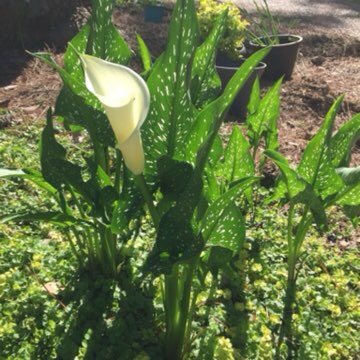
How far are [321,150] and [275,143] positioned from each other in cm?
41

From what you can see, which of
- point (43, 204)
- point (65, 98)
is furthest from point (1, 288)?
point (65, 98)

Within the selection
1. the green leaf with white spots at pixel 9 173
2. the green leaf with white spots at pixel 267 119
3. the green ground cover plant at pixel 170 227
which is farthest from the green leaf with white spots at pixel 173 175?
the green leaf with white spots at pixel 267 119

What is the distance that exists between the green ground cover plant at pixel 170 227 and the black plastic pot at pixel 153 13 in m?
2.59

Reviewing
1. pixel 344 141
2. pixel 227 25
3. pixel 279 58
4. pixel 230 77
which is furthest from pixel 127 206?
pixel 279 58

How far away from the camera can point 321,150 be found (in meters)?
1.13

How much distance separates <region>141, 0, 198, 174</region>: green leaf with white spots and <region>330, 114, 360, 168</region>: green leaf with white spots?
47 cm

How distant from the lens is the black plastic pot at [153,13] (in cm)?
392

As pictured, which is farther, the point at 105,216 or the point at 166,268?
the point at 105,216

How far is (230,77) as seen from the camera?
8.30 feet

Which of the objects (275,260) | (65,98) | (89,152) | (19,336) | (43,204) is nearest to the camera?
(65,98)

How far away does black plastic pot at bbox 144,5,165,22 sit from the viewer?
3924mm

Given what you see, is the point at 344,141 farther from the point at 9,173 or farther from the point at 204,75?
the point at 9,173

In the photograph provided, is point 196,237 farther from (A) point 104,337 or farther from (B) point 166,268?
(A) point 104,337

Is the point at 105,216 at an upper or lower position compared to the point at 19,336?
upper
